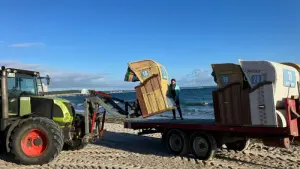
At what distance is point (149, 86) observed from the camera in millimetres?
11906

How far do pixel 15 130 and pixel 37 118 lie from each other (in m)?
0.62

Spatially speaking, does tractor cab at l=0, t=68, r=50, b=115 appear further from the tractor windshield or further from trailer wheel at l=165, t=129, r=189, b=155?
trailer wheel at l=165, t=129, r=189, b=155

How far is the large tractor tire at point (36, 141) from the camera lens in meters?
9.19

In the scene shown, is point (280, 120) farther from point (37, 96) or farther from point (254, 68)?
point (37, 96)

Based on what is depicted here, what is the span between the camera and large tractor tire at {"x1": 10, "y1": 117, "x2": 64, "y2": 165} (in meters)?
9.19

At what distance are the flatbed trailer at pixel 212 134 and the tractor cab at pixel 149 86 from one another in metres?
0.53

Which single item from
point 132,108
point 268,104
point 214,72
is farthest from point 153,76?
point 268,104

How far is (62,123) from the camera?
10.1m

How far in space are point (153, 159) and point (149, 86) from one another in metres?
2.67

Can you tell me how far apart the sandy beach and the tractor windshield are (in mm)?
1987

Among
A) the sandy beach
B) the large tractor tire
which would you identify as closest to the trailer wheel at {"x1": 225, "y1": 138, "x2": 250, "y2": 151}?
the sandy beach

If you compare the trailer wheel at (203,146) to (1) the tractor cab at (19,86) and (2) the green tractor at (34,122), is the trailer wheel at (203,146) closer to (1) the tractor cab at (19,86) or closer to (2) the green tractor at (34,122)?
(2) the green tractor at (34,122)

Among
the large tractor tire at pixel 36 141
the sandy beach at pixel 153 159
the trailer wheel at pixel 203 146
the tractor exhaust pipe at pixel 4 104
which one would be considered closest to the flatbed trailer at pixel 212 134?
the trailer wheel at pixel 203 146

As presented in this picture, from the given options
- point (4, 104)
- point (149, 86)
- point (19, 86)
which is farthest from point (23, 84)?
point (149, 86)
